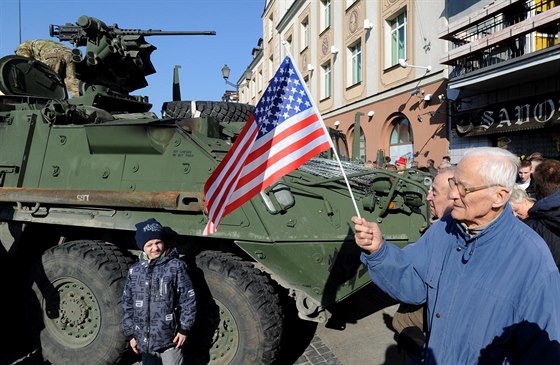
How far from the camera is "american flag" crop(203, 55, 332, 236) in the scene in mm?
2441

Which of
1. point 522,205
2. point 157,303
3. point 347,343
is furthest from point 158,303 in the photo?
point 522,205

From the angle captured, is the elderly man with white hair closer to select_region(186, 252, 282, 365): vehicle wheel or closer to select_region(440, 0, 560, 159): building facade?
select_region(186, 252, 282, 365): vehicle wheel

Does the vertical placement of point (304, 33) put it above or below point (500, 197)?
above

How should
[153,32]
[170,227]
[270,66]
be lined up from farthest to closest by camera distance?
1. [270,66]
2. [153,32]
3. [170,227]

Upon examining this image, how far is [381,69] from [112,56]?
10.9 m

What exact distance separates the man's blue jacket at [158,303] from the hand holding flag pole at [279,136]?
85cm

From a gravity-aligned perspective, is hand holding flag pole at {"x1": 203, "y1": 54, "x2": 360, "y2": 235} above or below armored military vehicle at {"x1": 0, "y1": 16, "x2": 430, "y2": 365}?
above

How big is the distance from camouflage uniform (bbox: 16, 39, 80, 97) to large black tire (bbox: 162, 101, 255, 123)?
9.71 ft

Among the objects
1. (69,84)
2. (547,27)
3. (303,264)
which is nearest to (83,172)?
(303,264)

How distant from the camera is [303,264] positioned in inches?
130

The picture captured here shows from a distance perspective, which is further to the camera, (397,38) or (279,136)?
(397,38)

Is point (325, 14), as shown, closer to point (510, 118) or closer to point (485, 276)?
point (510, 118)

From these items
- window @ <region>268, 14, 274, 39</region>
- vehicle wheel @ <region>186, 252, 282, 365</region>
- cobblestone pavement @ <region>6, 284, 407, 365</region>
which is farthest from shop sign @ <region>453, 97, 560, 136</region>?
window @ <region>268, 14, 274, 39</region>

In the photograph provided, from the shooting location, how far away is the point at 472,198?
1.73 meters
